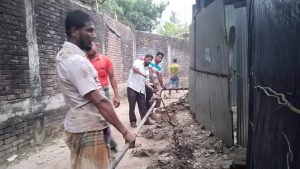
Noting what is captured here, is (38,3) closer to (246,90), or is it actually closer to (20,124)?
(20,124)

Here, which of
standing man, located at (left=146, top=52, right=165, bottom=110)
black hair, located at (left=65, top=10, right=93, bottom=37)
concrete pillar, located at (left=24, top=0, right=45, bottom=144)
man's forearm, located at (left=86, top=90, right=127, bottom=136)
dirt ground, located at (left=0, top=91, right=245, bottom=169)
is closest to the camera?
man's forearm, located at (left=86, top=90, right=127, bottom=136)

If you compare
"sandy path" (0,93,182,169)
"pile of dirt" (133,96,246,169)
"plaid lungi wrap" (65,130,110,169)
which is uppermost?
"plaid lungi wrap" (65,130,110,169)

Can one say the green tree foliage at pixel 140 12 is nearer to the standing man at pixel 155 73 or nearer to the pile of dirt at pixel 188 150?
the standing man at pixel 155 73

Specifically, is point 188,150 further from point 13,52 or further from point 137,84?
point 13,52

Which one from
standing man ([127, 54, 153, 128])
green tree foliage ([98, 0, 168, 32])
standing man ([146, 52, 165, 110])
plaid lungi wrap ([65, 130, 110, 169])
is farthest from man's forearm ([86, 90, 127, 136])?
green tree foliage ([98, 0, 168, 32])

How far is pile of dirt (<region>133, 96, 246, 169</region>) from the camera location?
4386mm

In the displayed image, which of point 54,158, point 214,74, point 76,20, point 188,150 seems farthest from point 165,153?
point 76,20

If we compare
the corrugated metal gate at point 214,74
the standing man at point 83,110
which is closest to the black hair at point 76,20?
the standing man at point 83,110

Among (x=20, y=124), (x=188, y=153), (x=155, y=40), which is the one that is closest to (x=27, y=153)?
(x=20, y=124)

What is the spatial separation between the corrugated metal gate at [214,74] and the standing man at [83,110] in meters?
2.36

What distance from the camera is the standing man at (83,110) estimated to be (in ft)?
7.83

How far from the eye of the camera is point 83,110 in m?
2.49

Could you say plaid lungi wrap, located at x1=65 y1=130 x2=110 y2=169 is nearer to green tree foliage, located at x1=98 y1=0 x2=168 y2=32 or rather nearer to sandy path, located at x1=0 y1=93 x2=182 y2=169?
sandy path, located at x1=0 y1=93 x2=182 y2=169

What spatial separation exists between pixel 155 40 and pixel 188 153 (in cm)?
1532
